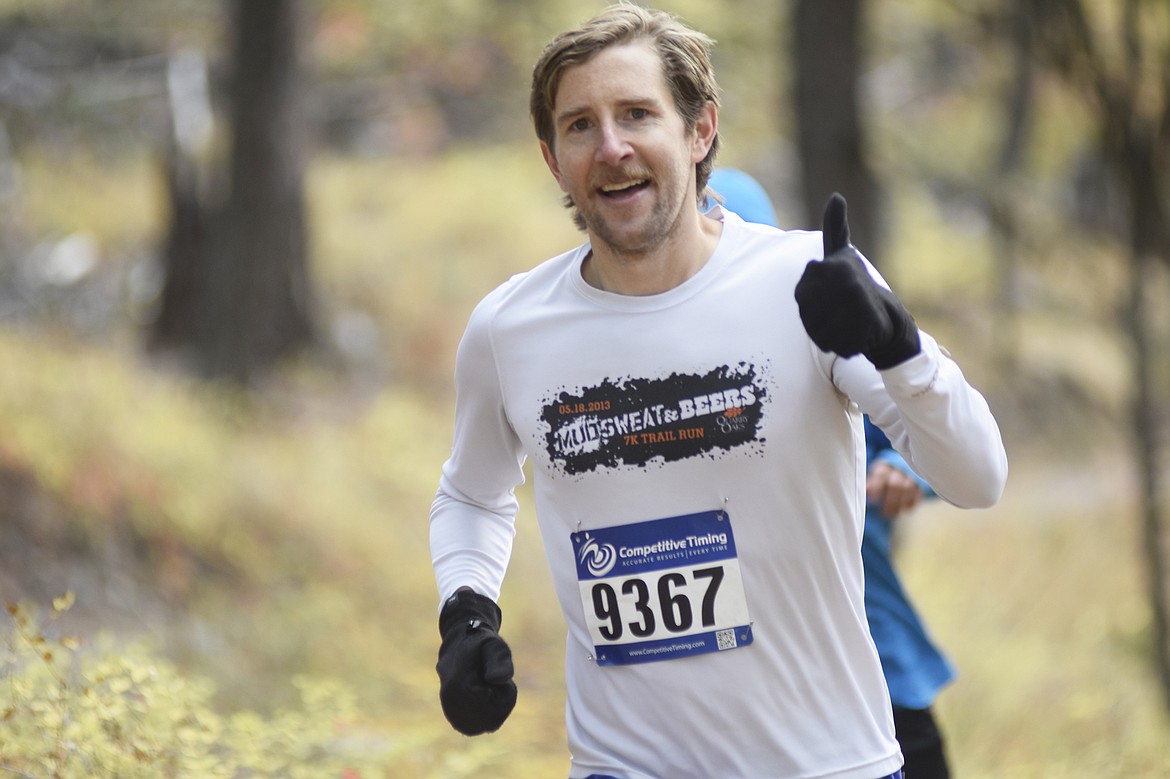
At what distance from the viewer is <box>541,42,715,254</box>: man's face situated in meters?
2.63

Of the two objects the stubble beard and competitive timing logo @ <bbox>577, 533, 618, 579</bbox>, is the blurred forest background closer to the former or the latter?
competitive timing logo @ <bbox>577, 533, 618, 579</bbox>

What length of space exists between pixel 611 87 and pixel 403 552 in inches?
233

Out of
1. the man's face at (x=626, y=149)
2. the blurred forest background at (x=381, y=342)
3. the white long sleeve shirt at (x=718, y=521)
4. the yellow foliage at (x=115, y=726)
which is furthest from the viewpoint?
the blurred forest background at (x=381, y=342)

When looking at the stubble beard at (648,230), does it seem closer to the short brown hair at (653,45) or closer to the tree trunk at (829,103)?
Result: the short brown hair at (653,45)

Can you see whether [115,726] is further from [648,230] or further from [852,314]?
[852,314]

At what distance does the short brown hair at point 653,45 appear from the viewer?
2686 mm

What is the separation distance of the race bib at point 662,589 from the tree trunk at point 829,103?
542 centimetres

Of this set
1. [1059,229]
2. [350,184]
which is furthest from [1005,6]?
[350,184]

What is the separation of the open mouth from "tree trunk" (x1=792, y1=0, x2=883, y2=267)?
5257 mm

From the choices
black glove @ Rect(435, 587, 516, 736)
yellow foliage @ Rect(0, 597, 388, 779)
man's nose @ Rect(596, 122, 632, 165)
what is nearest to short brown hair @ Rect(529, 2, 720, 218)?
man's nose @ Rect(596, 122, 632, 165)

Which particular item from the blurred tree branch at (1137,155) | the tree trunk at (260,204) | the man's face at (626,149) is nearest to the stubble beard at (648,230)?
the man's face at (626,149)

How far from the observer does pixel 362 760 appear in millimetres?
4578

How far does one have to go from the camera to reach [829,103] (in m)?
7.85

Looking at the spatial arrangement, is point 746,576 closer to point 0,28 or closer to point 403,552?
point 403,552
